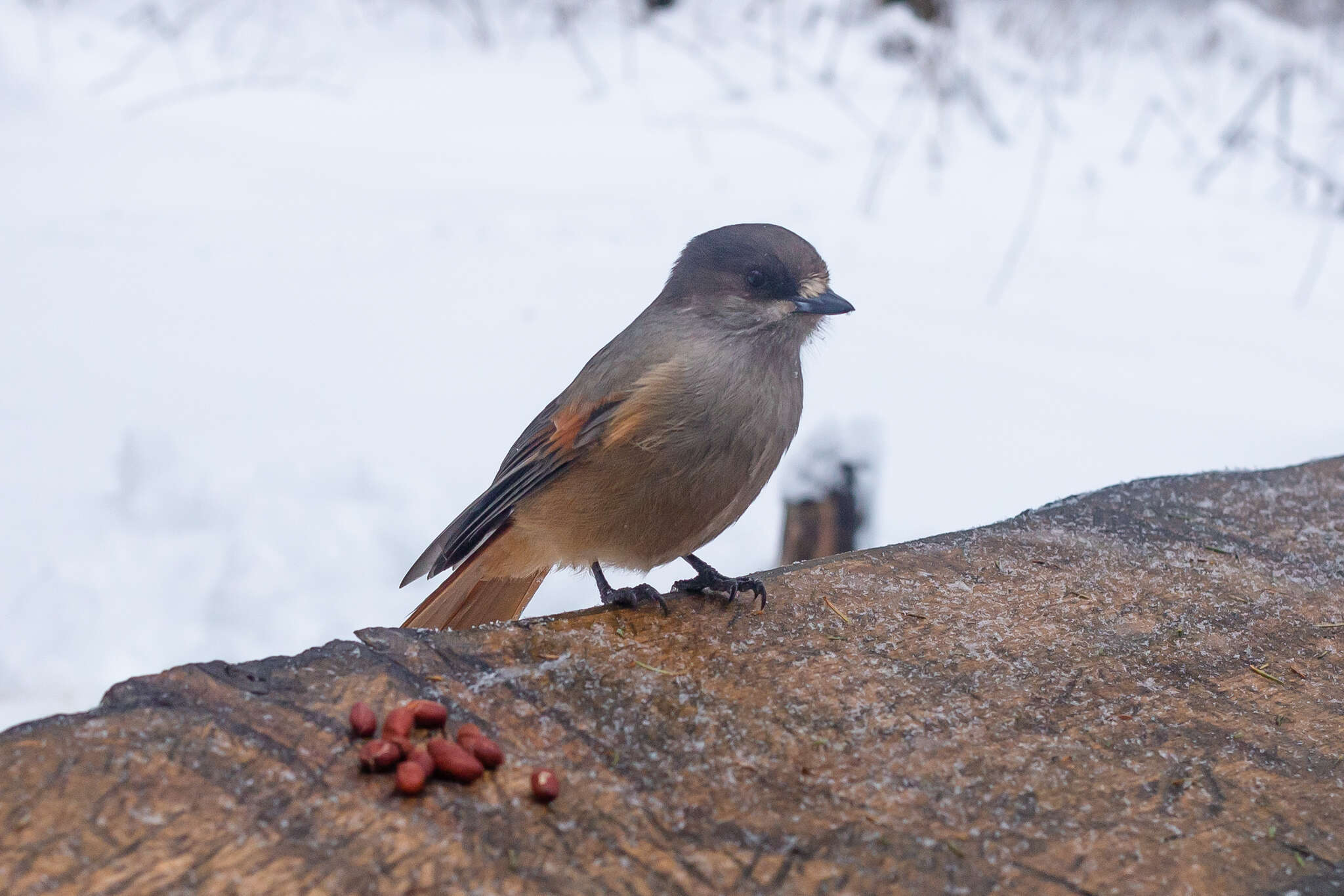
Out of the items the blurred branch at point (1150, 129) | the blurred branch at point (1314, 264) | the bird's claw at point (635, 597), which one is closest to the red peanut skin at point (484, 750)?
the bird's claw at point (635, 597)

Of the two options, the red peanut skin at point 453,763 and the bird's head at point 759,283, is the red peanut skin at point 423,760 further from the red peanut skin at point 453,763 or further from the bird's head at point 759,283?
the bird's head at point 759,283

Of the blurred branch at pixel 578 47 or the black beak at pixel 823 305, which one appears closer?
the black beak at pixel 823 305

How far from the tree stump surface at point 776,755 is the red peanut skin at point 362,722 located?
2cm

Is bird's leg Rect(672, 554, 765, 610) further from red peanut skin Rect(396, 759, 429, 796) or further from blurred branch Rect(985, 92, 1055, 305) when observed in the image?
blurred branch Rect(985, 92, 1055, 305)

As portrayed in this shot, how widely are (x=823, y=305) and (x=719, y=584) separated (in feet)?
2.89

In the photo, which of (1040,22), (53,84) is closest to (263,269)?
(53,84)

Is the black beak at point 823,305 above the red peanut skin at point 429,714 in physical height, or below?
above

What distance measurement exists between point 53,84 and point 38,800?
8304 mm

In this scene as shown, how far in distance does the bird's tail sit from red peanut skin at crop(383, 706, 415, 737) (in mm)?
1283

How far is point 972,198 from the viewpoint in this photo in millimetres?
9500

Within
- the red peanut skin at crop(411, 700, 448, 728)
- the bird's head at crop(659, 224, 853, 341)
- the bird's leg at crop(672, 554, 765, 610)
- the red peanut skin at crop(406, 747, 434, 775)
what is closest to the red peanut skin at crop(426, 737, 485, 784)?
the red peanut skin at crop(406, 747, 434, 775)

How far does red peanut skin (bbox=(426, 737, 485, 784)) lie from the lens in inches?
77.6

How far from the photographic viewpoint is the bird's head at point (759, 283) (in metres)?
3.41

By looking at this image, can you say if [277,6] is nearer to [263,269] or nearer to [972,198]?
[263,269]
